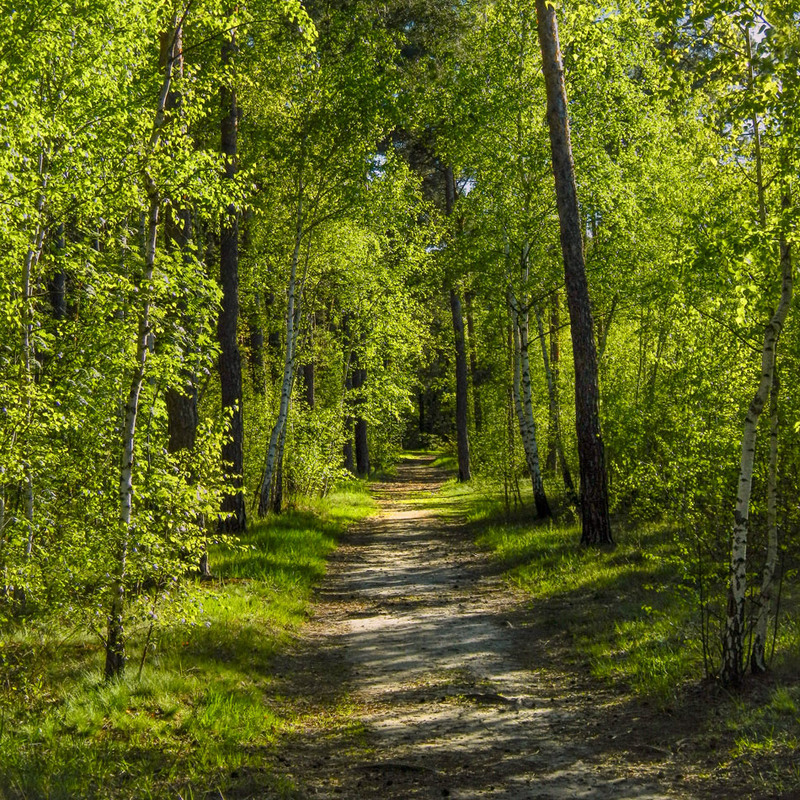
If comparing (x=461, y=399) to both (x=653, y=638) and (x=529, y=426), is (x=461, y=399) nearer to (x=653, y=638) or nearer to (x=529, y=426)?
(x=529, y=426)

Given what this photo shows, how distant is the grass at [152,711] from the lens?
5371 mm

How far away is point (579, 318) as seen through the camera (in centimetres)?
1315

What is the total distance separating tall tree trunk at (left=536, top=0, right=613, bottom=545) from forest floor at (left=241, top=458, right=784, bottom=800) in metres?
2.19

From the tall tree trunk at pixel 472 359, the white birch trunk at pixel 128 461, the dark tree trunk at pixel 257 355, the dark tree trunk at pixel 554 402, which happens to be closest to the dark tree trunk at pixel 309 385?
the dark tree trunk at pixel 257 355

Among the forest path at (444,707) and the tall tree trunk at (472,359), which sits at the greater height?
the tall tree trunk at (472,359)

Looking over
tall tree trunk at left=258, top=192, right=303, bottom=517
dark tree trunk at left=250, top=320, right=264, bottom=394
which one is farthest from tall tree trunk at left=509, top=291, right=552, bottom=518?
dark tree trunk at left=250, top=320, right=264, bottom=394

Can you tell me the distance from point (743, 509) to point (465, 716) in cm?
315

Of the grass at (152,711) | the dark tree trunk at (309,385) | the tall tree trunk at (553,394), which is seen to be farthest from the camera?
the dark tree trunk at (309,385)

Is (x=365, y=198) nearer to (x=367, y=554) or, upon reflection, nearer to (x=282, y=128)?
(x=282, y=128)

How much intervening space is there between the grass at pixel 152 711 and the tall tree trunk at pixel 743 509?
12.9 ft

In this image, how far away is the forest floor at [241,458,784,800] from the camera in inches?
216

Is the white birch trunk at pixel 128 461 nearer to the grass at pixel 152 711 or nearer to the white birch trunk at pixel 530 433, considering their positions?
the grass at pixel 152 711

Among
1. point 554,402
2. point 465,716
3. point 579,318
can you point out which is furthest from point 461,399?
point 465,716

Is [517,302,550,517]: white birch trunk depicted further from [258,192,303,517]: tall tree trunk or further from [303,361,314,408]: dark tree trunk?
[303,361,314,408]: dark tree trunk
